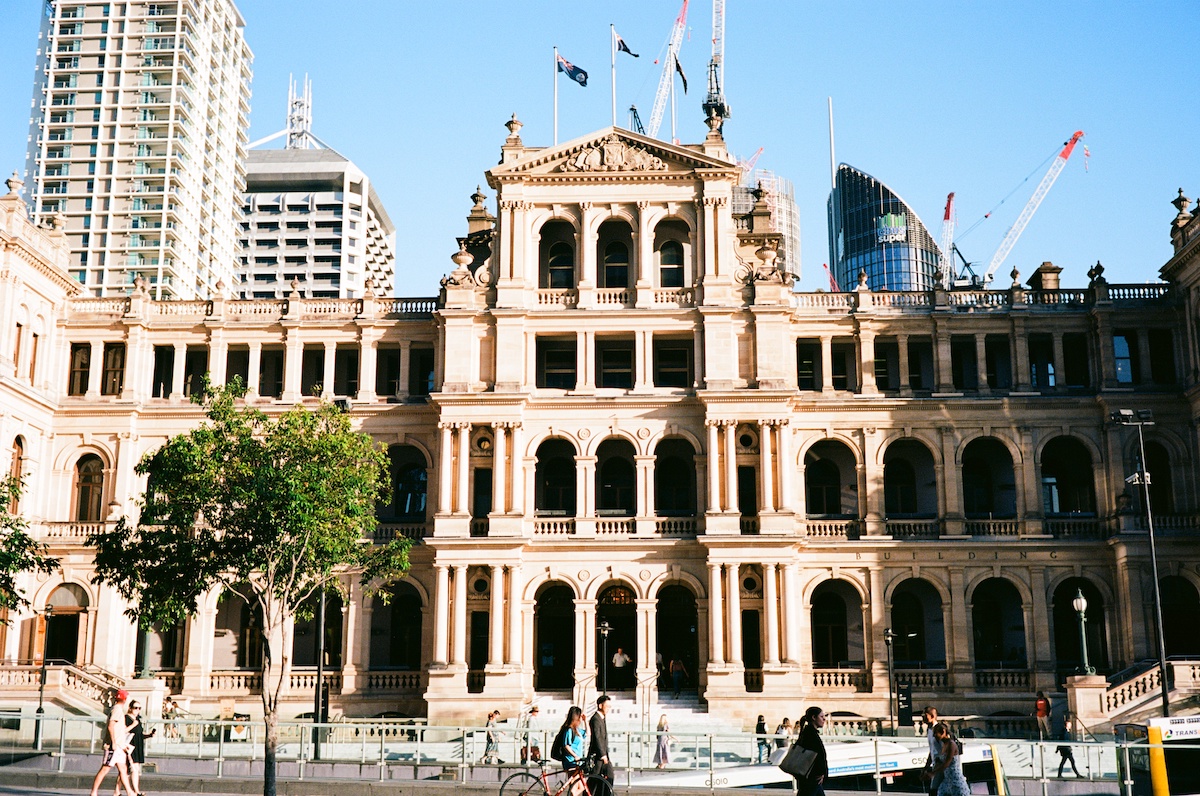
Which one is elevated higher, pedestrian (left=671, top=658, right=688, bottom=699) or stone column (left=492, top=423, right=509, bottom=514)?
stone column (left=492, top=423, right=509, bottom=514)

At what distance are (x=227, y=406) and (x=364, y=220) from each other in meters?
121

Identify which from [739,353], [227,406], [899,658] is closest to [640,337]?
[739,353]

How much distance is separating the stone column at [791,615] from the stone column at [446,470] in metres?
13.6

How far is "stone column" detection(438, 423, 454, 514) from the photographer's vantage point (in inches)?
2029

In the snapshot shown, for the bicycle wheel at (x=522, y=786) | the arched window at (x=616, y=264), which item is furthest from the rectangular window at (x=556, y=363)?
the bicycle wheel at (x=522, y=786)

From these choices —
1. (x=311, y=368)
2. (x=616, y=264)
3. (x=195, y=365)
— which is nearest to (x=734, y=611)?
(x=616, y=264)

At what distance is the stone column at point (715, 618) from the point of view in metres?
49.5

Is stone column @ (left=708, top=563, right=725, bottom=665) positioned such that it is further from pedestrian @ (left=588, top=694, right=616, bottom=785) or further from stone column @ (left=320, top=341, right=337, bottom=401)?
pedestrian @ (left=588, top=694, right=616, bottom=785)

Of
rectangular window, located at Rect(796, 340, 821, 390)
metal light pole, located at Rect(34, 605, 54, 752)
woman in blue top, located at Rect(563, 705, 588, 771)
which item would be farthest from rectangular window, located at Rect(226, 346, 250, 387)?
woman in blue top, located at Rect(563, 705, 588, 771)

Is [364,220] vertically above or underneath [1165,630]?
above

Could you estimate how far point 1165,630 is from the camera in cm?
5069

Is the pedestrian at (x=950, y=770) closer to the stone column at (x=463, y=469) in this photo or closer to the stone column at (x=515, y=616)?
the stone column at (x=515, y=616)

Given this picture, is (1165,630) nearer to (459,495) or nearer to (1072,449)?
(1072,449)

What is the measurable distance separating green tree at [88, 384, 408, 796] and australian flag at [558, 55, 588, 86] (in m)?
27.5
